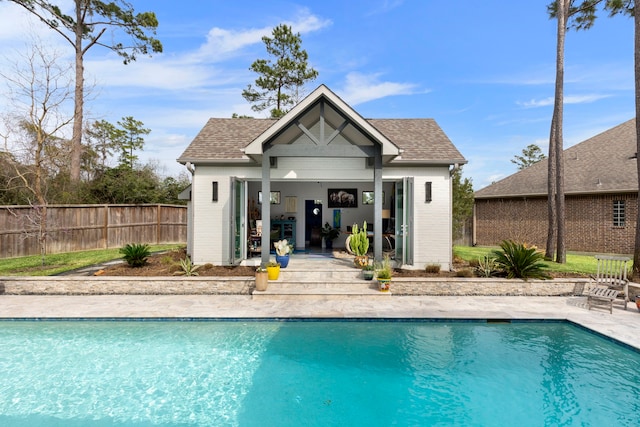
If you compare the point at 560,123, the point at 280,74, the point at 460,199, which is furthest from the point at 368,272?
the point at 280,74

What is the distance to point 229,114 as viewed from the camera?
28.7m

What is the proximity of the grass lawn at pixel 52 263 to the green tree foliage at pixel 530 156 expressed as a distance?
40.7 m

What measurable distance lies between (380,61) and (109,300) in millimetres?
16185

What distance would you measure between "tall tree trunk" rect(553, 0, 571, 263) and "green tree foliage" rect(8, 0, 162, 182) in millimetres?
22141

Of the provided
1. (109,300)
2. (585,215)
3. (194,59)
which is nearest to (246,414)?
(109,300)

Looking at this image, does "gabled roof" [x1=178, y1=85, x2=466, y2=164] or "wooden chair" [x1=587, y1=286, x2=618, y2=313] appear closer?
"wooden chair" [x1=587, y1=286, x2=618, y2=313]

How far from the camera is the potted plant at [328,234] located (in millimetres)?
14820

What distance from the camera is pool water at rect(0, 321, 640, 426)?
159 inches

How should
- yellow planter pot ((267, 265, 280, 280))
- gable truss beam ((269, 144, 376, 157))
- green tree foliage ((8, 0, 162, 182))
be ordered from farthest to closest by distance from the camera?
green tree foliage ((8, 0, 162, 182)), gable truss beam ((269, 144, 376, 157)), yellow planter pot ((267, 265, 280, 280))

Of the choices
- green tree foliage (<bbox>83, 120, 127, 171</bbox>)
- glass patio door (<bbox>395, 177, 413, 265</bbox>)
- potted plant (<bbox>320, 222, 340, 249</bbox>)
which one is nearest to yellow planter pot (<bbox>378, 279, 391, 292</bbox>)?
glass patio door (<bbox>395, 177, 413, 265</bbox>)

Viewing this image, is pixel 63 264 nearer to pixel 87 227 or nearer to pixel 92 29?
pixel 87 227

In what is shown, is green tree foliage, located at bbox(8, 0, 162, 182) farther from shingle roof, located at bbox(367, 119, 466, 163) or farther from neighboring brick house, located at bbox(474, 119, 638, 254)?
neighboring brick house, located at bbox(474, 119, 638, 254)

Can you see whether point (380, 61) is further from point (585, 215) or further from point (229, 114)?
point (229, 114)

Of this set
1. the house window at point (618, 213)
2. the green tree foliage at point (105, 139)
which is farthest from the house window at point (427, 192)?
the green tree foliage at point (105, 139)
